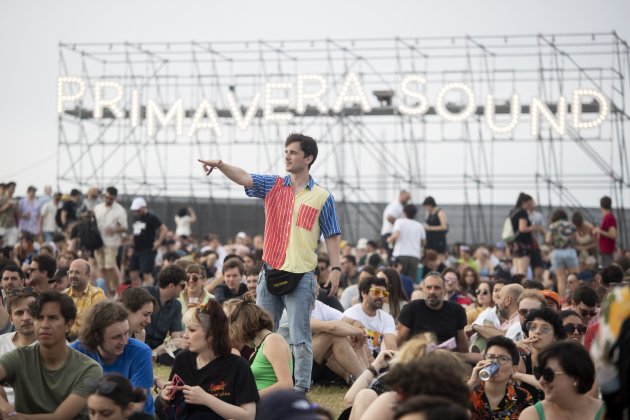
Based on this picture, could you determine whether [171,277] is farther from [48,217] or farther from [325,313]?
[48,217]

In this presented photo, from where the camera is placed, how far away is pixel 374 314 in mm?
11281

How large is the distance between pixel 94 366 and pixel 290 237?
292 cm

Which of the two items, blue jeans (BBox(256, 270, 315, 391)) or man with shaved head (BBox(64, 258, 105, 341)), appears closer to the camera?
blue jeans (BBox(256, 270, 315, 391))

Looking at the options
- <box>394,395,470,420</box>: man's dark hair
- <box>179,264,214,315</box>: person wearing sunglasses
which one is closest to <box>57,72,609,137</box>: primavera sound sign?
<box>179,264,214,315</box>: person wearing sunglasses

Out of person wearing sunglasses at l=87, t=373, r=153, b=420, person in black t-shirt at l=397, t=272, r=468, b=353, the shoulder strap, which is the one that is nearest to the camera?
person wearing sunglasses at l=87, t=373, r=153, b=420

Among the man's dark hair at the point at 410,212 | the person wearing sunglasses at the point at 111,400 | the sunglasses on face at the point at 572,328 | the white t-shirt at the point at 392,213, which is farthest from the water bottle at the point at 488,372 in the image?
the white t-shirt at the point at 392,213

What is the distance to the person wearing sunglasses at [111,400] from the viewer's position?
540 centimetres

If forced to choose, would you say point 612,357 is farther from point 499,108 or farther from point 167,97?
point 167,97

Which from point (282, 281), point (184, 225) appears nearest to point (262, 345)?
point (282, 281)

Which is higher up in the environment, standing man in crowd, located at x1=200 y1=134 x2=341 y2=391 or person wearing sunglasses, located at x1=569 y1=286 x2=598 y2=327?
standing man in crowd, located at x1=200 y1=134 x2=341 y2=391

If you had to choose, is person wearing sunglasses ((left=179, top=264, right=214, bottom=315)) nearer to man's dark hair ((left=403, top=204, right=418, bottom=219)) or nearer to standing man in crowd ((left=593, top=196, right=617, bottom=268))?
man's dark hair ((left=403, top=204, right=418, bottom=219))

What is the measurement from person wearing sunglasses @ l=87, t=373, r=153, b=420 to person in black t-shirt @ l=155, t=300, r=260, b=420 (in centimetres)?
116

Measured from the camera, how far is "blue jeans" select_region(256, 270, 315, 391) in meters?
8.90

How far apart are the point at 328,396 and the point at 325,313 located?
1.00 metres
